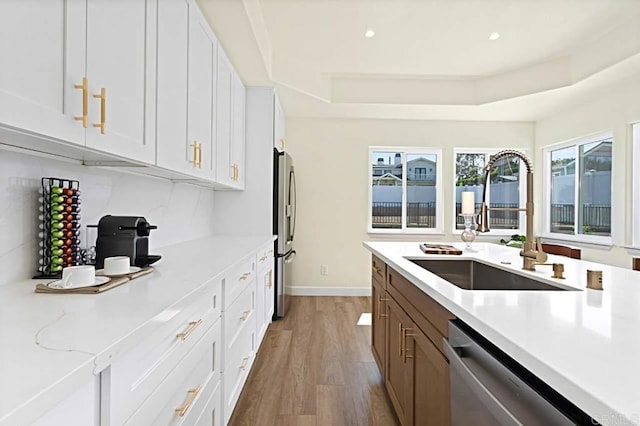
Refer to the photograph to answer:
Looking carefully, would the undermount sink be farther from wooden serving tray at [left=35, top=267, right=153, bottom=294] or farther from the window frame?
the window frame

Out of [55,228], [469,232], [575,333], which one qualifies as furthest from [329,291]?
[575,333]

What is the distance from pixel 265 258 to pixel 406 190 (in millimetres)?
3005

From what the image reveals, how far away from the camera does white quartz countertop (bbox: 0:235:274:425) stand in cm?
56

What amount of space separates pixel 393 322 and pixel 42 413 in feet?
5.79

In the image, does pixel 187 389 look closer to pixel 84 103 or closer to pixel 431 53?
pixel 84 103

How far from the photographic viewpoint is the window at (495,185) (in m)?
5.47

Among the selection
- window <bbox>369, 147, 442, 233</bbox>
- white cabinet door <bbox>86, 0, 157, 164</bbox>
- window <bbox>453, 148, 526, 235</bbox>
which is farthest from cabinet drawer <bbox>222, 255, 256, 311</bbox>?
window <bbox>453, 148, 526, 235</bbox>

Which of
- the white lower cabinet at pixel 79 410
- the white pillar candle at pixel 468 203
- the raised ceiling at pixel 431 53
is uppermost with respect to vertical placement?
the raised ceiling at pixel 431 53

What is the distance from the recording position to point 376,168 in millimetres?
5469

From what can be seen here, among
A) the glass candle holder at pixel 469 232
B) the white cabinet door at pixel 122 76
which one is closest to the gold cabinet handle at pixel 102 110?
the white cabinet door at pixel 122 76

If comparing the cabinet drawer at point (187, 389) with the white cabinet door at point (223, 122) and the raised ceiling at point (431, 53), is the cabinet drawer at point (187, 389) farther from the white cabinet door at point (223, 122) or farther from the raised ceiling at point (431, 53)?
the raised ceiling at point (431, 53)

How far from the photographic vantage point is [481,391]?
2.84 feet

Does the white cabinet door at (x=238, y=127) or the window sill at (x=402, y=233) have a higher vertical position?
the white cabinet door at (x=238, y=127)

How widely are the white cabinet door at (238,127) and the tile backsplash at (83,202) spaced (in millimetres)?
529
